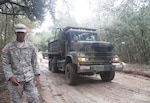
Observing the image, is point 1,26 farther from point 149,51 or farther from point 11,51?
point 11,51

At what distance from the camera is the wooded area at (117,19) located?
11398 millimetres

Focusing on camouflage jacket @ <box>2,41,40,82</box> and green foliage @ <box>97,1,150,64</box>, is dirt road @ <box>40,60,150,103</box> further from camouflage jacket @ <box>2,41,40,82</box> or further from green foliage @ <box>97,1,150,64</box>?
green foliage @ <box>97,1,150,64</box>

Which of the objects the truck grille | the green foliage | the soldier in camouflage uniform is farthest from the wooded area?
the soldier in camouflage uniform

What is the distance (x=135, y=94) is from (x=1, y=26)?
1532 cm

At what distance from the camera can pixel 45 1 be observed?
11000 millimetres

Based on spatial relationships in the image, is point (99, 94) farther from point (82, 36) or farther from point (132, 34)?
point (132, 34)

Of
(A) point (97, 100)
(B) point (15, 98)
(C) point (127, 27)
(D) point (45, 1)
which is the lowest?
(A) point (97, 100)

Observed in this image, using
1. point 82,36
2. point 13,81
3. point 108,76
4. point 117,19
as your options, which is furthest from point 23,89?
point 117,19

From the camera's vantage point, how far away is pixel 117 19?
15.4 m

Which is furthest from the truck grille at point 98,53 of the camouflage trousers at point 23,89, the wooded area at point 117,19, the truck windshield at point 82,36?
the camouflage trousers at point 23,89

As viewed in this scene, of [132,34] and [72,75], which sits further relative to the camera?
[132,34]

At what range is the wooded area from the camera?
11.4m

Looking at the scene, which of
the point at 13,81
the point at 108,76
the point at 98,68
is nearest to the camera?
the point at 13,81

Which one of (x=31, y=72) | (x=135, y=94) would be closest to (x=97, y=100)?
(x=135, y=94)
